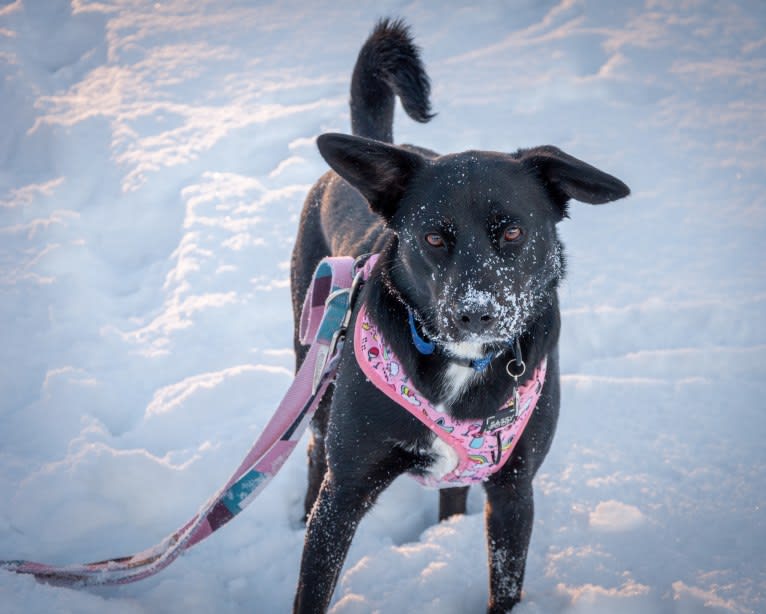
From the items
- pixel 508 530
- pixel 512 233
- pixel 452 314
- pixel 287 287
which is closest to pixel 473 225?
pixel 512 233

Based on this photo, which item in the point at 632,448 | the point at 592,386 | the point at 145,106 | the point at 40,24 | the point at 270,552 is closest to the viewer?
the point at 270,552

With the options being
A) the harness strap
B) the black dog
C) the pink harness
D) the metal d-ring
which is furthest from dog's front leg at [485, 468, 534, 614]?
the harness strap

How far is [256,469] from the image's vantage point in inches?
84.6

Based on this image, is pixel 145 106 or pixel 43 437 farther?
pixel 145 106

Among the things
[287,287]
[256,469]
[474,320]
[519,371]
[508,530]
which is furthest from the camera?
[287,287]

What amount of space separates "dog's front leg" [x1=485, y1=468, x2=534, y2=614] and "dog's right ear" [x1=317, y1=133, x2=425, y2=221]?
37.7 inches

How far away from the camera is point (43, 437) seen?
3.11m

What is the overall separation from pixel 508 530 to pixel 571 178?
1.14m

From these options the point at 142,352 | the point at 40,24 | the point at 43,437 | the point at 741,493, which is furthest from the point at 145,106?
the point at 741,493

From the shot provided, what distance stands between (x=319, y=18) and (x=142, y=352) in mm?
4972

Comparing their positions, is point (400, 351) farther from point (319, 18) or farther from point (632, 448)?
point (319, 18)

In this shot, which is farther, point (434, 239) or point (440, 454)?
point (440, 454)

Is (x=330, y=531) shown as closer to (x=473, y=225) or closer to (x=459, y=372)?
(x=459, y=372)

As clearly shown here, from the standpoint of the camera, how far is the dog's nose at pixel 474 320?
165cm
